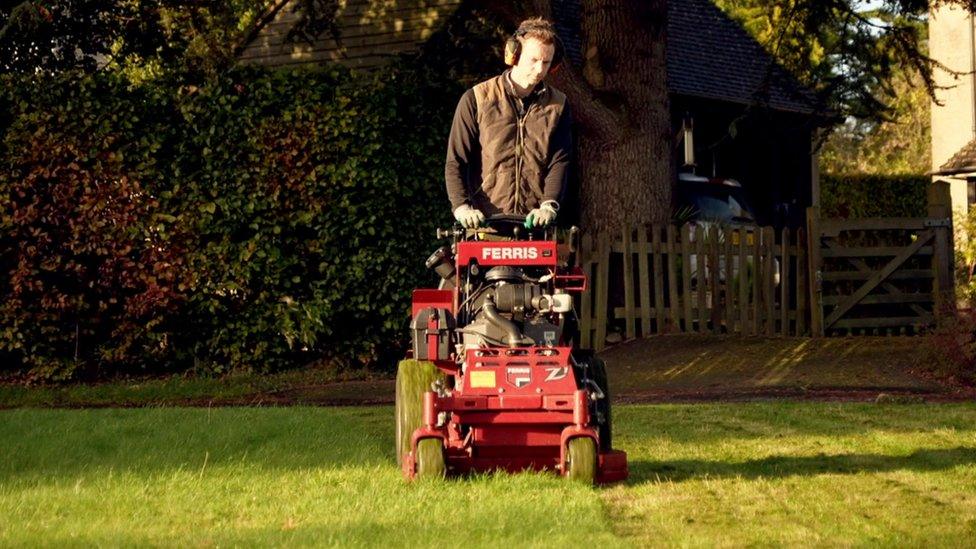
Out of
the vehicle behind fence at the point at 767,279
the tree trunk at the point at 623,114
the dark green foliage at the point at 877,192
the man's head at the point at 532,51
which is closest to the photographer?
the man's head at the point at 532,51

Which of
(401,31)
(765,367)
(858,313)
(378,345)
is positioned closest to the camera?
(765,367)

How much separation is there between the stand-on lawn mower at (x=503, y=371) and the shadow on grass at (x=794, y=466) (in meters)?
0.57

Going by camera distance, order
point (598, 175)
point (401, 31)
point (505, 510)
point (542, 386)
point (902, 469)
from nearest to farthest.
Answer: point (505, 510)
point (542, 386)
point (902, 469)
point (598, 175)
point (401, 31)

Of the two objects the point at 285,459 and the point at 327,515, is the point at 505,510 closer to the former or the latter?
the point at 327,515

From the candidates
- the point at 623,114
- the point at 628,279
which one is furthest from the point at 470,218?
the point at 628,279

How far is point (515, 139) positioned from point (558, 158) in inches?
10.4

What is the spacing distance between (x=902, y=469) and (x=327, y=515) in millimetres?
3478

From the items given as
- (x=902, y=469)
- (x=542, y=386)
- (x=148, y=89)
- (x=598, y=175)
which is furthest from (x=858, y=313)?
(x=542, y=386)

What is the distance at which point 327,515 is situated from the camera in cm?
698

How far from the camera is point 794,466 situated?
354 inches

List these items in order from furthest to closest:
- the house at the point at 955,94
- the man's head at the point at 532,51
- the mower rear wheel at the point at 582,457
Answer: the house at the point at 955,94 → the man's head at the point at 532,51 → the mower rear wheel at the point at 582,457

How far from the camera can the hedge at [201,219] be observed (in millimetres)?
16984

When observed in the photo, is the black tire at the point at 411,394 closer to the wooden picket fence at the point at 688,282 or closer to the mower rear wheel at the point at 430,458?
the mower rear wheel at the point at 430,458

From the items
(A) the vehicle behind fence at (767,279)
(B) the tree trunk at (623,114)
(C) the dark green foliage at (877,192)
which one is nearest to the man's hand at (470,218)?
(B) the tree trunk at (623,114)
